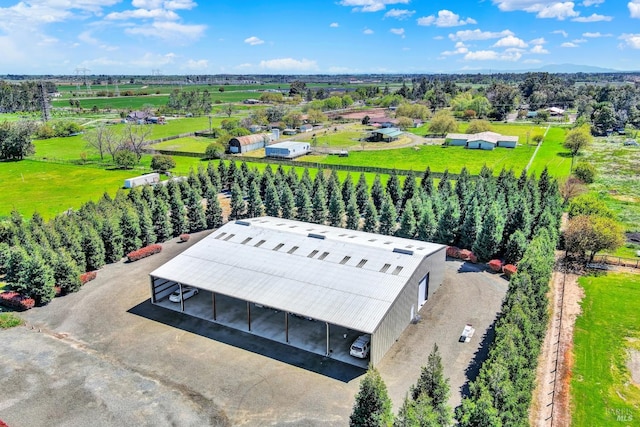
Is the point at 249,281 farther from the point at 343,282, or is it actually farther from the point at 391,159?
the point at 391,159

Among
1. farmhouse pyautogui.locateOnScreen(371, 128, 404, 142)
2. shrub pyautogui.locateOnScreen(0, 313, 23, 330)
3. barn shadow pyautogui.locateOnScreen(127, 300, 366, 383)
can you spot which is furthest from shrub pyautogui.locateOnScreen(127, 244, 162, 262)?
farmhouse pyautogui.locateOnScreen(371, 128, 404, 142)

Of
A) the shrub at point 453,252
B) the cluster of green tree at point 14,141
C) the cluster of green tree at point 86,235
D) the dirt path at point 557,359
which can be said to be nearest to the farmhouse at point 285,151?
the cluster of green tree at point 86,235

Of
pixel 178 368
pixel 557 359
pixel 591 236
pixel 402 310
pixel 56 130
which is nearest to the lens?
pixel 178 368

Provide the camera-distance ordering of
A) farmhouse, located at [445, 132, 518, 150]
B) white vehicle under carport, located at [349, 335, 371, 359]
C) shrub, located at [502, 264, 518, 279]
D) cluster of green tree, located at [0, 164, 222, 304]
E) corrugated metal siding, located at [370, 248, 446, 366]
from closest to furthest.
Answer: corrugated metal siding, located at [370, 248, 446, 366]
white vehicle under carport, located at [349, 335, 371, 359]
cluster of green tree, located at [0, 164, 222, 304]
shrub, located at [502, 264, 518, 279]
farmhouse, located at [445, 132, 518, 150]

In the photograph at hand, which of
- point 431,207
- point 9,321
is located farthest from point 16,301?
point 431,207

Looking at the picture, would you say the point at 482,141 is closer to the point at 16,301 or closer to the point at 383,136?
the point at 383,136

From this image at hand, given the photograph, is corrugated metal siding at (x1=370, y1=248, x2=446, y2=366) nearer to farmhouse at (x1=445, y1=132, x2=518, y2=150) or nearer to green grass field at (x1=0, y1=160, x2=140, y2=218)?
green grass field at (x1=0, y1=160, x2=140, y2=218)
